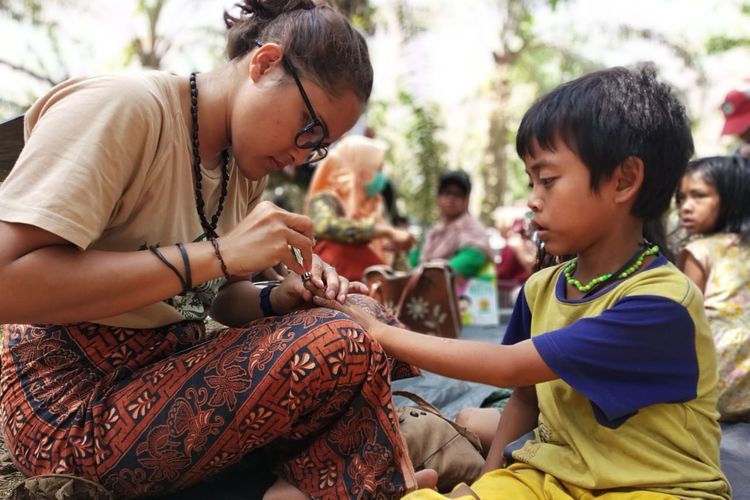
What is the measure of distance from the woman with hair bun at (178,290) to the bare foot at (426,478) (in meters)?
0.08

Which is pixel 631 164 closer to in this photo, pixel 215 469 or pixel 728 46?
pixel 215 469

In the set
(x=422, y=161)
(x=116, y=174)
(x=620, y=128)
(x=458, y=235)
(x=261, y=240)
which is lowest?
(x=422, y=161)

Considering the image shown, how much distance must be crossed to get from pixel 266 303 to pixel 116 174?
63cm

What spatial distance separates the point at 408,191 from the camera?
36.0 feet

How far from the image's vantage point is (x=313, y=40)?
1620 mm

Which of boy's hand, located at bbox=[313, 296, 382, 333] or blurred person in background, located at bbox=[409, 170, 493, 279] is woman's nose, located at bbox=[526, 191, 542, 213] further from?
blurred person in background, located at bbox=[409, 170, 493, 279]

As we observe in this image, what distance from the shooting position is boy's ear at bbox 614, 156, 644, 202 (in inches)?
59.2

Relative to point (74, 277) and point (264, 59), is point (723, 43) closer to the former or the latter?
point (264, 59)

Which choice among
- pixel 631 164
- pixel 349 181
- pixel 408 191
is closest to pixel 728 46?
pixel 408 191

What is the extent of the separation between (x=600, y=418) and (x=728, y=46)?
1534 cm

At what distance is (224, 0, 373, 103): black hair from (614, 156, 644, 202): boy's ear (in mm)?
654

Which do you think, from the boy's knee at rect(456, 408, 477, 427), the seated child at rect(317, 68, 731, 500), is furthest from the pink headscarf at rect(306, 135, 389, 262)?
the seated child at rect(317, 68, 731, 500)

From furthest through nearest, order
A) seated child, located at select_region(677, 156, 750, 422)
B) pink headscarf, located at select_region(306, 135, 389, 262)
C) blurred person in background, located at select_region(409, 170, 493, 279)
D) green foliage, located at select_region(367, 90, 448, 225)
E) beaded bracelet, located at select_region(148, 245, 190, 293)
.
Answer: green foliage, located at select_region(367, 90, 448, 225) → blurred person in background, located at select_region(409, 170, 493, 279) → pink headscarf, located at select_region(306, 135, 389, 262) → seated child, located at select_region(677, 156, 750, 422) → beaded bracelet, located at select_region(148, 245, 190, 293)

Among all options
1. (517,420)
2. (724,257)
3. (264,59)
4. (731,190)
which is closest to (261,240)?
(264,59)
